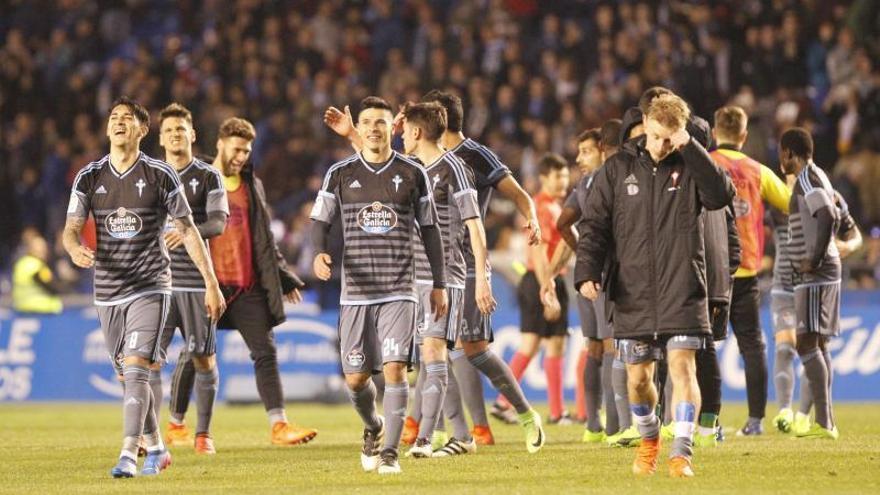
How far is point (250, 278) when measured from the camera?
42.9 ft

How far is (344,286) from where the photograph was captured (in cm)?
1012

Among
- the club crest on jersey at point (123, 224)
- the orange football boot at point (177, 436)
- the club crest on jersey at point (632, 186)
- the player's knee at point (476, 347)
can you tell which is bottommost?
the orange football boot at point (177, 436)

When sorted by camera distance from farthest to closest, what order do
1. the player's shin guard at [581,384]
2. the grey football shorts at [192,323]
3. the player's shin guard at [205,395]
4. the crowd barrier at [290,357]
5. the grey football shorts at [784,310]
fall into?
1. the crowd barrier at [290,357]
2. the player's shin guard at [581,384]
3. the grey football shorts at [784,310]
4. the player's shin guard at [205,395]
5. the grey football shorts at [192,323]

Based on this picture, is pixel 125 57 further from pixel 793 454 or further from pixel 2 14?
pixel 793 454

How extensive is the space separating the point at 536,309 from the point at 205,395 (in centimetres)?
376

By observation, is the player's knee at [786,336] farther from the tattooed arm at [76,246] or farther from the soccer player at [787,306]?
the tattooed arm at [76,246]

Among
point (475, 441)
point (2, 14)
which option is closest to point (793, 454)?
point (475, 441)

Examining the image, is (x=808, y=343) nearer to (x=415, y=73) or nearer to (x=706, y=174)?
(x=706, y=174)

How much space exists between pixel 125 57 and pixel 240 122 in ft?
56.5

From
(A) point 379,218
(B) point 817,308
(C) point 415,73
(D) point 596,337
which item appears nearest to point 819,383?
(B) point 817,308

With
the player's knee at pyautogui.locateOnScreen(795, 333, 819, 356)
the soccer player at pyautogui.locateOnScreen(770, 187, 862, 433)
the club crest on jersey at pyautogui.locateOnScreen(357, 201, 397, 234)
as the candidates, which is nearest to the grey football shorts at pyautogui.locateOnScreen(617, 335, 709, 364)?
the club crest on jersey at pyautogui.locateOnScreen(357, 201, 397, 234)

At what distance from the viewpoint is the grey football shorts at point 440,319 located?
36.5 feet

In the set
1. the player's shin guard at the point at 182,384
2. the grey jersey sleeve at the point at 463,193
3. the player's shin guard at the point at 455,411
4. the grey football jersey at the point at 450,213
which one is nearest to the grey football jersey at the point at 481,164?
the grey football jersey at the point at 450,213

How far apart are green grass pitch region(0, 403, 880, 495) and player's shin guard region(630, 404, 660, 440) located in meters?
0.25
